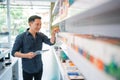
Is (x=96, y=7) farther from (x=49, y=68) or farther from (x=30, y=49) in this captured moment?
(x=49, y=68)

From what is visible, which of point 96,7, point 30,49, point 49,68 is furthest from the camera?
point 49,68

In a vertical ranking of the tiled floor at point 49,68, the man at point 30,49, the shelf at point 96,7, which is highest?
the shelf at point 96,7

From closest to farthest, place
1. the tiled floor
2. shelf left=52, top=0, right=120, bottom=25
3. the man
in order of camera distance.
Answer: shelf left=52, top=0, right=120, bottom=25 < the man < the tiled floor

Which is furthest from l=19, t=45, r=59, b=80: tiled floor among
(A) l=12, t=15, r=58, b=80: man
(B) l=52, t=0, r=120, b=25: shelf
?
(B) l=52, t=0, r=120, b=25: shelf

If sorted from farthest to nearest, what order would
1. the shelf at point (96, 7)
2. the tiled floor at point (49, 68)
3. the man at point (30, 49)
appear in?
1. the tiled floor at point (49, 68)
2. the man at point (30, 49)
3. the shelf at point (96, 7)

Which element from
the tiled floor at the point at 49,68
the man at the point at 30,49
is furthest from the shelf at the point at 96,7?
the tiled floor at the point at 49,68

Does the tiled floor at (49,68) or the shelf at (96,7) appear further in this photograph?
the tiled floor at (49,68)

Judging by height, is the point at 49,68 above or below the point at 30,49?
below

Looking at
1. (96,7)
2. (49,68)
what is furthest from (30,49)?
(49,68)

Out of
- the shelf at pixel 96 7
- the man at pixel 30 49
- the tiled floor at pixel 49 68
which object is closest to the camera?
the shelf at pixel 96 7

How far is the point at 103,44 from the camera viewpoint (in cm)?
64

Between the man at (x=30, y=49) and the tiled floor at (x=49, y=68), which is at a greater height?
the man at (x=30, y=49)

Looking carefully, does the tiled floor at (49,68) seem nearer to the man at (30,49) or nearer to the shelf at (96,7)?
the man at (30,49)

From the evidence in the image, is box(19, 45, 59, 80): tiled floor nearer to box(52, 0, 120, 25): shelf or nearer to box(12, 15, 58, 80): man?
box(12, 15, 58, 80): man
